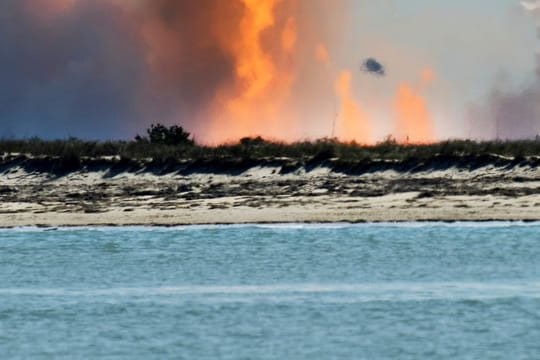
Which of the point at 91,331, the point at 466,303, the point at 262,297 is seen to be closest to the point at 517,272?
the point at 466,303

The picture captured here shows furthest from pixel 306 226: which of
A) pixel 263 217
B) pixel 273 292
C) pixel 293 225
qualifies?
pixel 273 292

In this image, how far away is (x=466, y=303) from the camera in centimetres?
2312

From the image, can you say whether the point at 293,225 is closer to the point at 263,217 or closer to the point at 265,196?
the point at 263,217

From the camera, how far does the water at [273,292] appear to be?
20.4 m

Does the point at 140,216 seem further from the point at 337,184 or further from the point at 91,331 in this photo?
the point at 91,331

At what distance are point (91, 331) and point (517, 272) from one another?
27.5 feet

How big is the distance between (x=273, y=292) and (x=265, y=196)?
26.3ft

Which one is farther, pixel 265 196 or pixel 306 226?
pixel 265 196

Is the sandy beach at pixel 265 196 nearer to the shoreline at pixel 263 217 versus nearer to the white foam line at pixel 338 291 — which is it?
the shoreline at pixel 263 217

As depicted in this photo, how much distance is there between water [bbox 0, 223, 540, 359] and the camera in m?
20.4

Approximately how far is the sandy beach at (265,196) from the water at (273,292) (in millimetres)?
571

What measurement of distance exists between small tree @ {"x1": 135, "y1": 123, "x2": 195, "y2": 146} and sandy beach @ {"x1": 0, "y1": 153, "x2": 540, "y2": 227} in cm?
507

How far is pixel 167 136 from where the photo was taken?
41.8m

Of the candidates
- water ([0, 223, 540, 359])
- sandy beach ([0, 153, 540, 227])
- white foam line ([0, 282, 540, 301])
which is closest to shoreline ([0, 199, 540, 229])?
sandy beach ([0, 153, 540, 227])
